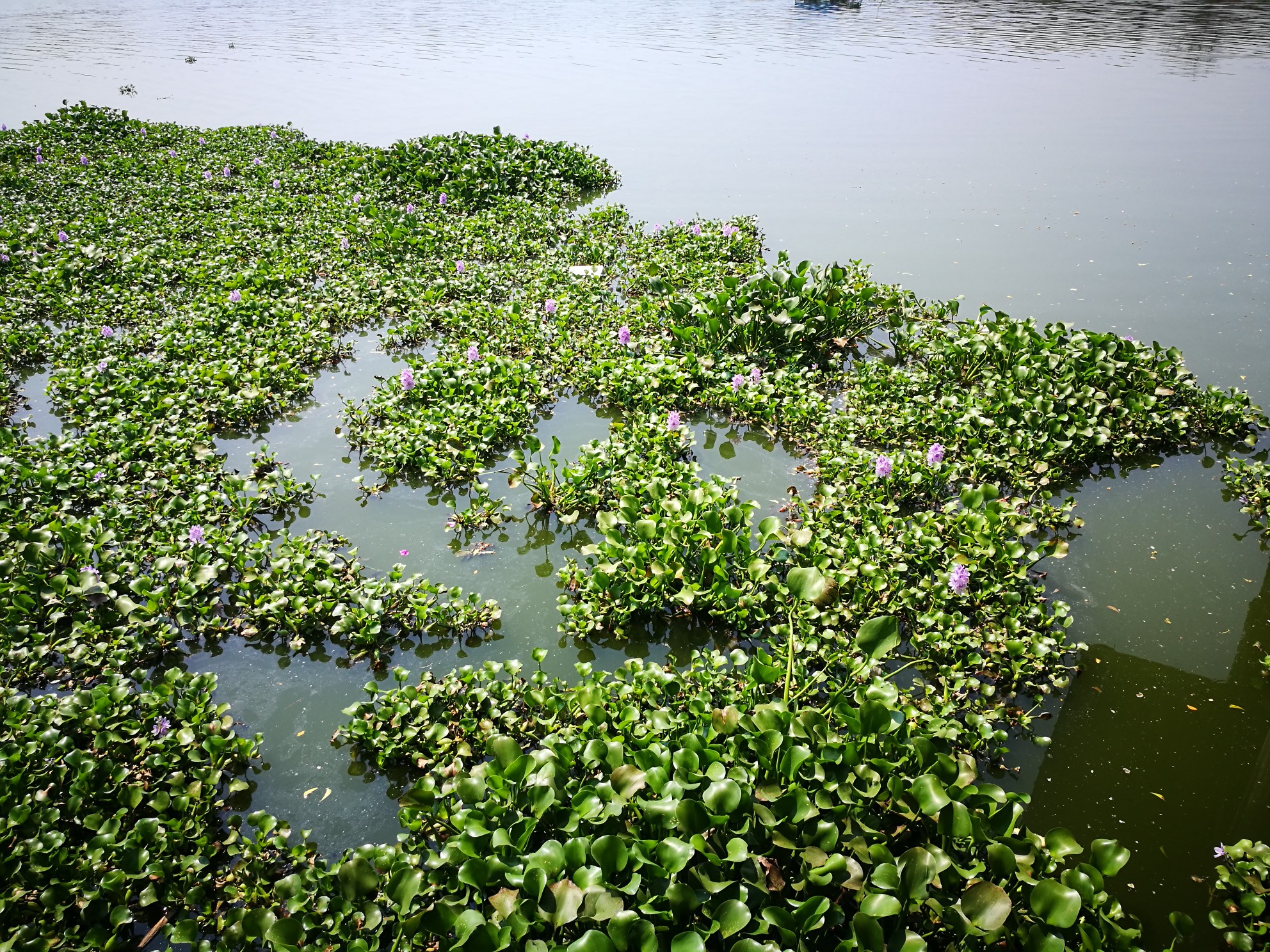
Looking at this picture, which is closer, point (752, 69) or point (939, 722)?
point (939, 722)

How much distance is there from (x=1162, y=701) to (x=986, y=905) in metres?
1.57

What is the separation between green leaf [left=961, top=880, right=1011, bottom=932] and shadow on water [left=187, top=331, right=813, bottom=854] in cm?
143

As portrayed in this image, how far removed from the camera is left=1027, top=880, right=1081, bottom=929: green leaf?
1909 millimetres

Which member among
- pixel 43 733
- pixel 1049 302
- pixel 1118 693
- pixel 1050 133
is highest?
pixel 1050 133

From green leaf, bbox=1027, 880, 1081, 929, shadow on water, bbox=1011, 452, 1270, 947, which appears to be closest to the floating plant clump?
green leaf, bbox=1027, 880, 1081, 929

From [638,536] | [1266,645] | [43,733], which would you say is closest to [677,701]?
[638,536]

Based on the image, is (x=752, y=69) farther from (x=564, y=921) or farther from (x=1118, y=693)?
(x=564, y=921)

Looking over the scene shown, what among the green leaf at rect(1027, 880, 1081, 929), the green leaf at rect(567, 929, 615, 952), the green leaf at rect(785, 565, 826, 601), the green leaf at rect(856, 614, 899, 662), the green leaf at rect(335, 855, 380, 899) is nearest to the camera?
the green leaf at rect(567, 929, 615, 952)

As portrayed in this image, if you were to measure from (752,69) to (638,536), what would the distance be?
16.2 metres

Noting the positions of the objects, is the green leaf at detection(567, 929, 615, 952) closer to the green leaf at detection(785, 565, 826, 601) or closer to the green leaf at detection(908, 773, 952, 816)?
the green leaf at detection(908, 773, 952, 816)

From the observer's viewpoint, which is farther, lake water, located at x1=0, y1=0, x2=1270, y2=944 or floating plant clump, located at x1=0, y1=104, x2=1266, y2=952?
lake water, located at x1=0, y1=0, x2=1270, y2=944

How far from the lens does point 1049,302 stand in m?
Result: 6.17

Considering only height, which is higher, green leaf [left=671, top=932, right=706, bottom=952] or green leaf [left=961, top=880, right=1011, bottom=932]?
green leaf [left=671, top=932, right=706, bottom=952]

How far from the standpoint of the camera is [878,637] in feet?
9.14
